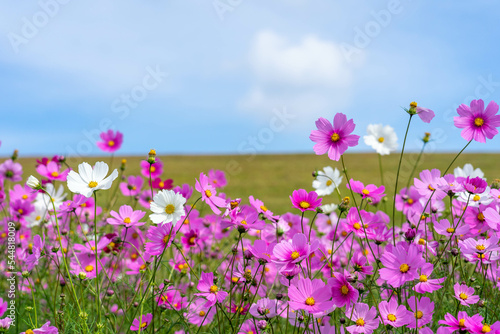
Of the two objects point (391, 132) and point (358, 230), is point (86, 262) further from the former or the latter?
point (391, 132)

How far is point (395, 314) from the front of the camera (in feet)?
3.64

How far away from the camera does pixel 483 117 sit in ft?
4.23

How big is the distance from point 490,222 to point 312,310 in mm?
605

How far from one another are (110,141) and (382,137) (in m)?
1.33

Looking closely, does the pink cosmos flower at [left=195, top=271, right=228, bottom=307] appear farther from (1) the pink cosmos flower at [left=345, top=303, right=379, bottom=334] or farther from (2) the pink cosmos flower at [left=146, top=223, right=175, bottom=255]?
(1) the pink cosmos flower at [left=345, top=303, right=379, bottom=334]

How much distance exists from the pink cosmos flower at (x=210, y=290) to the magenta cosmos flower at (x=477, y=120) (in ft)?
2.63

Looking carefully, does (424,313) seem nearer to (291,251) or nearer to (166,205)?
(291,251)

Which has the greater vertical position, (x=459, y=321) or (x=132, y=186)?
(x=132, y=186)

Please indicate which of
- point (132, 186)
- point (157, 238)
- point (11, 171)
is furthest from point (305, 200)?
point (11, 171)

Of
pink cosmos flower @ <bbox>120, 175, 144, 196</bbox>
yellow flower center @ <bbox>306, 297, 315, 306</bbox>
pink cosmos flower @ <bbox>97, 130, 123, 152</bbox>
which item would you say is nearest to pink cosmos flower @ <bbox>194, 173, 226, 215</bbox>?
yellow flower center @ <bbox>306, 297, 315, 306</bbox>

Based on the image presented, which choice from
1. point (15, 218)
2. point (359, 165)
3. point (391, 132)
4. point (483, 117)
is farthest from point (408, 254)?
point (359, 165)

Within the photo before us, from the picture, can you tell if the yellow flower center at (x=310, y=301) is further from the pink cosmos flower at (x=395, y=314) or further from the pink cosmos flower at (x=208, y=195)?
the pink cosmos flower at (x=208, y=195)

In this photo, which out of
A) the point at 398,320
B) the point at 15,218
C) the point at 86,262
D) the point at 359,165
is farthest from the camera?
the point at 359,165

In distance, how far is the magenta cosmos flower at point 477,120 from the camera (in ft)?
4.15
